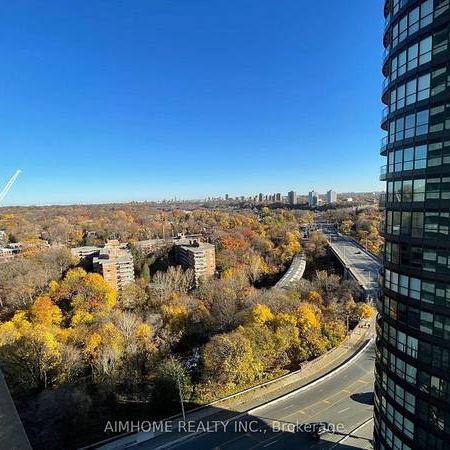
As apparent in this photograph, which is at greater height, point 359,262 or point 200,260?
point 200,260

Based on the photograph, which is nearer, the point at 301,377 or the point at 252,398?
the point at 252,398

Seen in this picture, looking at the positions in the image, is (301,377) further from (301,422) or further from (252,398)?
(301,422)

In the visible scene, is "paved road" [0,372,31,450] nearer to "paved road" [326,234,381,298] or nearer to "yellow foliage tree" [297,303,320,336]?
"yellow foliage tree" [297,303,320,336]

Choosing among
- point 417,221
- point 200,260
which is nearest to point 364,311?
point 417,221

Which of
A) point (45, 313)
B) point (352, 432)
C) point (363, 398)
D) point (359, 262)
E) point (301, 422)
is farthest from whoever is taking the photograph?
point (359, 262)

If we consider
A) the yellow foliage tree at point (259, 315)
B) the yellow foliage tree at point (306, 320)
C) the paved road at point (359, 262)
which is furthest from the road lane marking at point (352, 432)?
the paved road at point (359, 262)

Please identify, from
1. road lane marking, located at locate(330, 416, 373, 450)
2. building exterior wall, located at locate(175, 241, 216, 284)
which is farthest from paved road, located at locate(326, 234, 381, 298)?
building exterior wall, located at locate(175, 241, 216, 284)

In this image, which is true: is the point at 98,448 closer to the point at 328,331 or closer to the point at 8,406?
the point at 8,406
